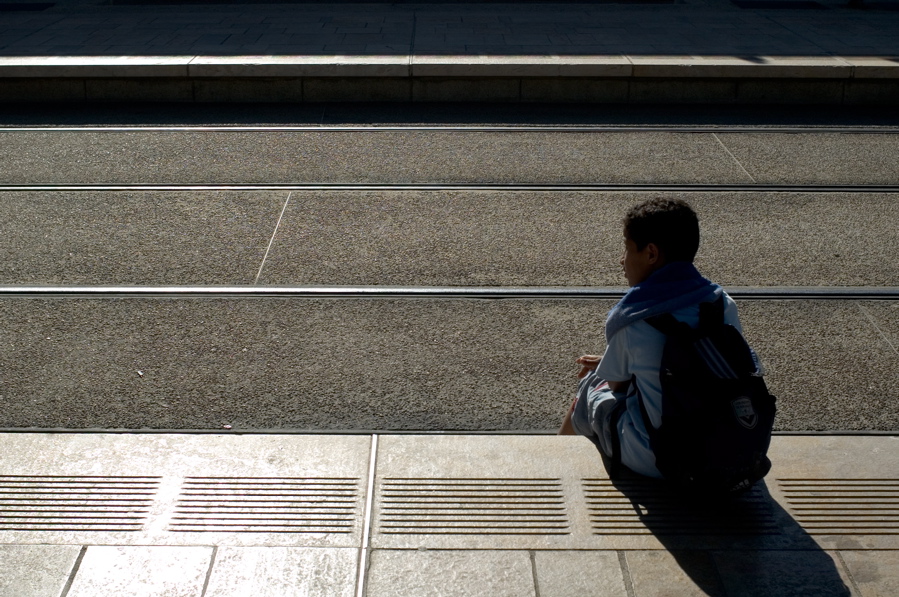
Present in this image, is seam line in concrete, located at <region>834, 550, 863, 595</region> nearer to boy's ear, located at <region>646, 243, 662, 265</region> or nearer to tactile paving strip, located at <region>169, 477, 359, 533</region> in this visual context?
boy's ear, located at <region>646, 243, 662, 265</region>

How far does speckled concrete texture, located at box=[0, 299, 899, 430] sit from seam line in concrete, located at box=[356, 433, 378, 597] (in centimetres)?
52

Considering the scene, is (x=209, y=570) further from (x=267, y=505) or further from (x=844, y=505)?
(x=844, y=505)

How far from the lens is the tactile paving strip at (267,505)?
3.51m

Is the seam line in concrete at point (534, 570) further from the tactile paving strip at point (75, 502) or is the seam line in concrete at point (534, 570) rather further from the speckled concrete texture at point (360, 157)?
the speckled concrete texture at point (360, 157)

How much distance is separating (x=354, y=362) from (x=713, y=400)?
236 cm

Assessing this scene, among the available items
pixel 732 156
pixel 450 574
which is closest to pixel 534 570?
pixel 450 574

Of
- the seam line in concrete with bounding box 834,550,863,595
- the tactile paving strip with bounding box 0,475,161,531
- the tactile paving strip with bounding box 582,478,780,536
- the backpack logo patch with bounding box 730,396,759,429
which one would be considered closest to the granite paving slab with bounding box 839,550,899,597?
the seam line in concrete with bounding box 834,550,863,595

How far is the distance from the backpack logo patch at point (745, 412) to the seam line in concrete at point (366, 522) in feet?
4.45

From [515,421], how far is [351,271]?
2092mm

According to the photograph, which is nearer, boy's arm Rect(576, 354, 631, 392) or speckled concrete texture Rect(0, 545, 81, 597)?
speckled concrete texture Rect(0, 545, 81, 597)

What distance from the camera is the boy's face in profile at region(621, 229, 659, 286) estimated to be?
342 centimetres

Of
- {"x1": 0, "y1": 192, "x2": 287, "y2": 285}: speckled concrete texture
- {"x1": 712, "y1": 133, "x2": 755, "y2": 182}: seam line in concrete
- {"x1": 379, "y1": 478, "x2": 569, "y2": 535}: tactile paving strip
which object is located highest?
{"x1": 712, "y1": 133, "x2": 755, "y2": 182}: seam line in concrete

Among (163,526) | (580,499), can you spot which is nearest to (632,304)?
(580,499)

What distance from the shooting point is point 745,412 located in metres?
3.21
